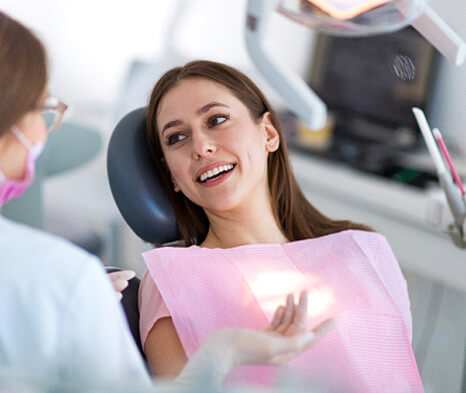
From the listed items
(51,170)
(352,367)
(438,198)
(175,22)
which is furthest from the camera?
(175,22)

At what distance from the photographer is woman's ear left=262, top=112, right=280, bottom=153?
1.34 meters

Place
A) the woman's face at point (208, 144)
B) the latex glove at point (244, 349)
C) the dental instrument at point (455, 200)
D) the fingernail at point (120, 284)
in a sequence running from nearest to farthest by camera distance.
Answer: the latex glove at point (244, 349) → the fingernail at point (120, 284) → the woman's face at point (208, 144) → the dental instrument at point (455, 200)

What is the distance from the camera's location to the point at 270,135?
4.44ft

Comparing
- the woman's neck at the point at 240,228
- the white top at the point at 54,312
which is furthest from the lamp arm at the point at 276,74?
the woman's neck at the point at 240,228

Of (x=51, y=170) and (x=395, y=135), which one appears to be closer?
(x=51, y=170)

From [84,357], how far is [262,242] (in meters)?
0.63

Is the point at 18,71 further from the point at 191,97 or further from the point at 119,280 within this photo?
the point at 191,97

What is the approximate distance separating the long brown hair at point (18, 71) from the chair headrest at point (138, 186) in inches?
21.2

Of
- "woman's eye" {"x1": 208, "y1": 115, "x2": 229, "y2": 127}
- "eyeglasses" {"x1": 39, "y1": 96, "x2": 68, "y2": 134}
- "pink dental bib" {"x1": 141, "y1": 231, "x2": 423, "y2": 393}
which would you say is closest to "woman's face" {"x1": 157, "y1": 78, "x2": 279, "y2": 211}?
"woman's eye" {"x1": 208, "y1": 115, "x2": 229, "y2": 127}

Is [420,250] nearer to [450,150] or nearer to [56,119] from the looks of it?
[450,150]

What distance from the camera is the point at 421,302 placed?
91.7 inches

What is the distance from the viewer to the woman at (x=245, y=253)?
43.7 inches

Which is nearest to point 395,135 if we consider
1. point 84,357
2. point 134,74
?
point 134,74

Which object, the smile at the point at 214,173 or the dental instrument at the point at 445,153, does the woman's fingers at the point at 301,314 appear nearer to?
the smile at the point at 214,173
